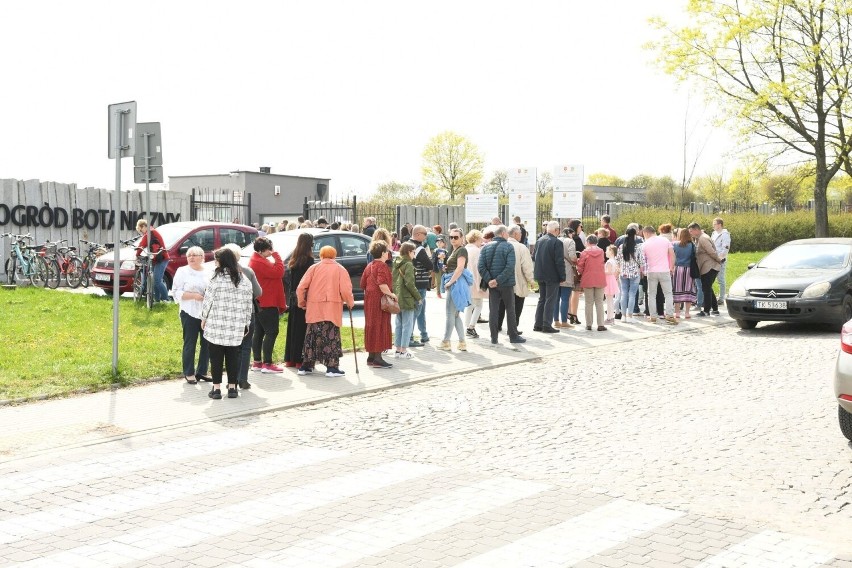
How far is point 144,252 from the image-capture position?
1884 centimetres

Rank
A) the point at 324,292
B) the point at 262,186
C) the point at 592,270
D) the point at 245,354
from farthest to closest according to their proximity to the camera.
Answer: the point at 262,186 → the point at 592,270 → the point at 324,292 → the point at 245,354

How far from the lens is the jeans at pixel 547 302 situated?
16.9 metres

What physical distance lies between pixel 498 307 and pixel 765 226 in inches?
1292

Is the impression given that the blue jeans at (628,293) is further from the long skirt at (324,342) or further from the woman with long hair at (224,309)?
the woman with long hair at (224,309)

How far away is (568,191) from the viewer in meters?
27.0

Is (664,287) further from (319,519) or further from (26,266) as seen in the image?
(26,266)

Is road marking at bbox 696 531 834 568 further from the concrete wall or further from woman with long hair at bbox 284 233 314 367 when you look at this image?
the concrete wall

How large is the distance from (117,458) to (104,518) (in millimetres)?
1746

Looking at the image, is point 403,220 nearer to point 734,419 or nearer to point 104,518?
point 734,419

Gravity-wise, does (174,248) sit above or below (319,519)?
above

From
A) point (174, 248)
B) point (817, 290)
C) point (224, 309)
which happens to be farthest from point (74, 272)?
point (817, 290)

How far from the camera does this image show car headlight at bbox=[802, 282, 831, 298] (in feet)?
53.9

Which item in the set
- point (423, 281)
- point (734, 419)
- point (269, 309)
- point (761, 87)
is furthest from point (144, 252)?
point (761, 87)

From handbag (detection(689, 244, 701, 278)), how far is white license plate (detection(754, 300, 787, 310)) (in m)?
2.62
